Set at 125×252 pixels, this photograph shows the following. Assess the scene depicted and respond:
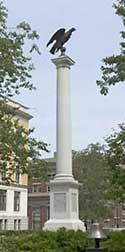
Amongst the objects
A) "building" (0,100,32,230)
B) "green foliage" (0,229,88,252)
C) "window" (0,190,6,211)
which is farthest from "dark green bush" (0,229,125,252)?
"window" (0,190,6,211)

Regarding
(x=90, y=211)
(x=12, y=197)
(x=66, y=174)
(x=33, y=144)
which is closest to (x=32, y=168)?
(x=33, y=144)

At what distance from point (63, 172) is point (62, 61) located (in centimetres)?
511

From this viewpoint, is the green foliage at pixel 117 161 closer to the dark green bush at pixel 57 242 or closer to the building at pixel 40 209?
the dark green bush at pixel 57 242

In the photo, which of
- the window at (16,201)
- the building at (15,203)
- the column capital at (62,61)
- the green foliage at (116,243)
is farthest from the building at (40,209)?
the green foliage at (116,243)

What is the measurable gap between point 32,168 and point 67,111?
474 centimetres

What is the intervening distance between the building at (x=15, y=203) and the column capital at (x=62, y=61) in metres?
43.0

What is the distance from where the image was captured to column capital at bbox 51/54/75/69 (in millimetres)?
21828

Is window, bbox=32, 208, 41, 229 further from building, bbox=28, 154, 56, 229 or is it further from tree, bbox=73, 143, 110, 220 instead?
tree, bbox=73, 143, 110, 220

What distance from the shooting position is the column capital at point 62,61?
21.8 meters

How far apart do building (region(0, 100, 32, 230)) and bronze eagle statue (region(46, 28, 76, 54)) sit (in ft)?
139

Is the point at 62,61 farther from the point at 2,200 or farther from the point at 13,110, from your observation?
the point at 2,200

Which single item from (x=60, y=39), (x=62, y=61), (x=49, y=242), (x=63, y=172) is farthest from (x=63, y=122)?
(x=49, y=242)

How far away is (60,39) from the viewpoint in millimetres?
22734

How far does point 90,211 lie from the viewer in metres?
58.6
